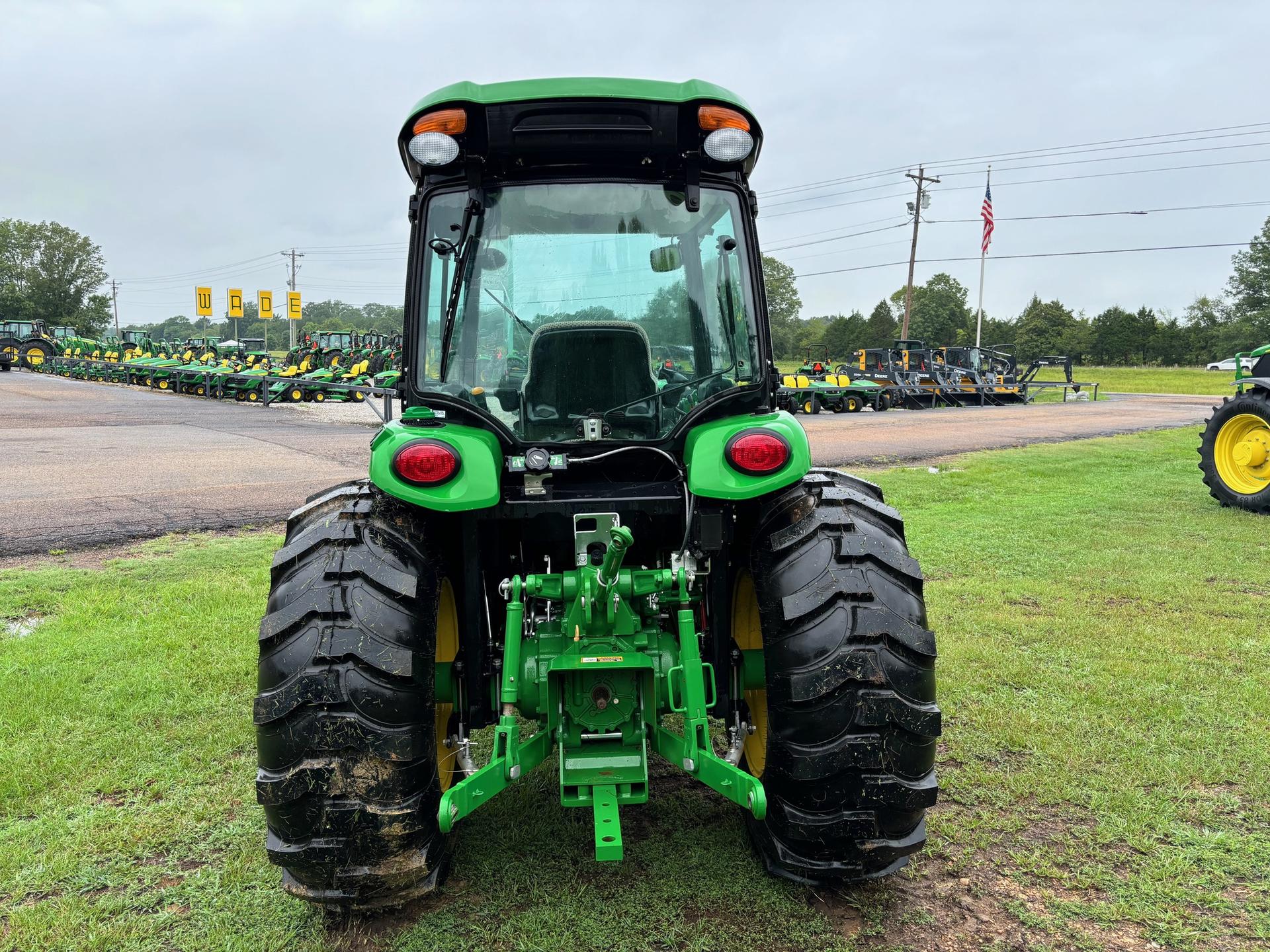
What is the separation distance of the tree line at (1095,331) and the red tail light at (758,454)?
201 feet

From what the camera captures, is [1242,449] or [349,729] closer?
[349,729]

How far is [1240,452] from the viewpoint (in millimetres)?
9836

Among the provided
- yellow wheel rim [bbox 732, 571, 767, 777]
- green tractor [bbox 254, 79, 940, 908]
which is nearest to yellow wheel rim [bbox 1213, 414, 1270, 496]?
green tractor [bbox 254, 79, 940, 908]

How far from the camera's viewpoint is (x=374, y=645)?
2.57m

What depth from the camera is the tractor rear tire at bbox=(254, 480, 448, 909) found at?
246cm

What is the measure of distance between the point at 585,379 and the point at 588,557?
2.66 feet

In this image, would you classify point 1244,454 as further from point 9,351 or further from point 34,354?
point 9,351

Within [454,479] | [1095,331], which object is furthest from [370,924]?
[1095,331]

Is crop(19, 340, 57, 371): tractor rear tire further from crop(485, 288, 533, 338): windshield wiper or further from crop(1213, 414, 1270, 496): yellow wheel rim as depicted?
crop(485, 288, 533, 338): windshield wiper

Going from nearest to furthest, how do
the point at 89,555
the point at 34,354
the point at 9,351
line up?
the point at 89,555 → the point at 9,351 → the point at 34,354

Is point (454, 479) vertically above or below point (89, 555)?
above

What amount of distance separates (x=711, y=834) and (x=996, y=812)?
44.2 inches

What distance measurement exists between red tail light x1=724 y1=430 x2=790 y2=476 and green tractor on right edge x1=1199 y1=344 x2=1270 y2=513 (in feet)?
28.5

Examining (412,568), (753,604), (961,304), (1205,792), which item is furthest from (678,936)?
(961,304)
